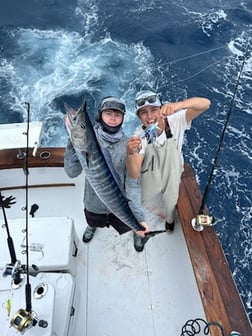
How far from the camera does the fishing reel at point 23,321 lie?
2.27 meters

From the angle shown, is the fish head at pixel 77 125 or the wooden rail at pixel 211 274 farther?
the wooden rail at pixel 211 274

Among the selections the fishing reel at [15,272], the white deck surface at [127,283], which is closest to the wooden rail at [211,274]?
the white deck surface at [127,283]

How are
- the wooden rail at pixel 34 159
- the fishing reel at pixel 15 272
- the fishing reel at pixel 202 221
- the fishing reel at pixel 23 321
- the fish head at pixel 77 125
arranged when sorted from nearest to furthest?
the fish head at pixel 77 125 < the fishing reel at pixel 23 321 < the fishing reel at pixel 15 272 < the fishing reel at pixel 202 221 < the wooden rail at pixel 34 159

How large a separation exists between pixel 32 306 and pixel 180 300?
55.1 inches

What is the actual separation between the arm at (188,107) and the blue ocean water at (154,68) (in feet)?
11.4

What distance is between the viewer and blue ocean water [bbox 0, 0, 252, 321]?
662cm

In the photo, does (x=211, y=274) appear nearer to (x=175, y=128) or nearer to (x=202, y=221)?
(x=202, y=221)

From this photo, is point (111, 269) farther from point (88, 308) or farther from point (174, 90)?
point (174, 90)

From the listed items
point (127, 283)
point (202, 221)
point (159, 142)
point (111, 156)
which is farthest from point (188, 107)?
point (127, 283)

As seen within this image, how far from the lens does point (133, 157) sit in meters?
2.61

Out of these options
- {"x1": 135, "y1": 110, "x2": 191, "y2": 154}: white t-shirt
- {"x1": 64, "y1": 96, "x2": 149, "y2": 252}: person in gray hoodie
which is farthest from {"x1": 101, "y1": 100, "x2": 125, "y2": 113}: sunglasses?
{"x1": 135, "y1": 110, "x2": 191, "y2": 154}: white t-shirt

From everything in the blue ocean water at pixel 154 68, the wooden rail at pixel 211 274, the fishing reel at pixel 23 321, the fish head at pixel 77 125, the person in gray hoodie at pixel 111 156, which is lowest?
the blue ocean water at pixel 154 68

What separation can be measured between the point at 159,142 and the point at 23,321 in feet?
5.08

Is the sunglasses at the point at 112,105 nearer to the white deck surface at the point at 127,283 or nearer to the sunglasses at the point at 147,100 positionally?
the sunglasses at the point at 147,100
